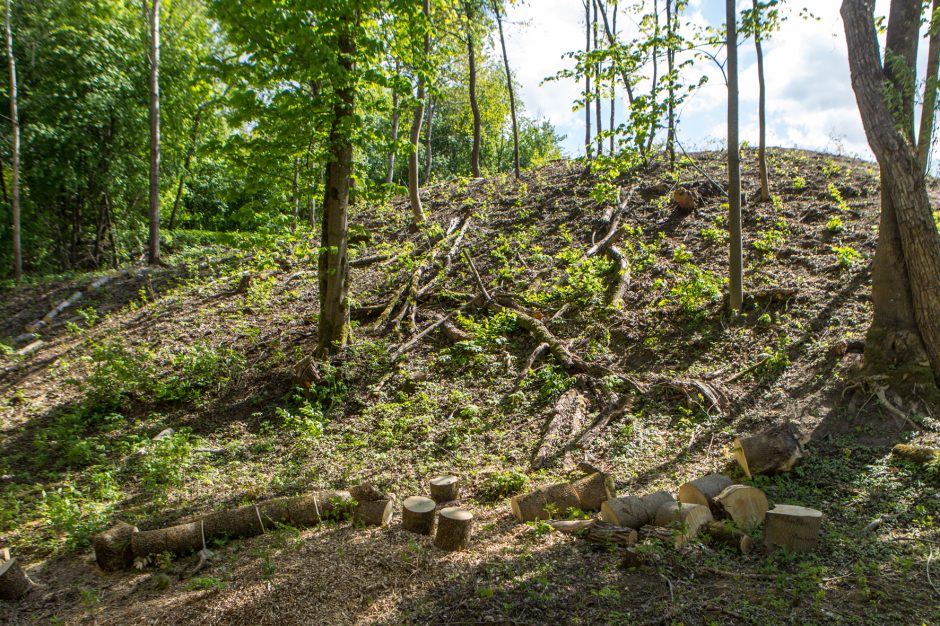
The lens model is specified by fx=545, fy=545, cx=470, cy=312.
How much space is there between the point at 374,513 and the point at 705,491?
118 inches

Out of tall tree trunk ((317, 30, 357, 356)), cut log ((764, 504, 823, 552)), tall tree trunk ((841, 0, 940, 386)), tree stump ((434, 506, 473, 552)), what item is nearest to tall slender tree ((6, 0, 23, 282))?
tall tree trunk ((317, 30, 357, 356))

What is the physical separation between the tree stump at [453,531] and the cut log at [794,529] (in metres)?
2.31

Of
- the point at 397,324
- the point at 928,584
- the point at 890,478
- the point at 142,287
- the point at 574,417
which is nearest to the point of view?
the point at 928,584

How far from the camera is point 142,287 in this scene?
14.5 meters

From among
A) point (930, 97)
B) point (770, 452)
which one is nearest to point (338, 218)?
point (770, 452)

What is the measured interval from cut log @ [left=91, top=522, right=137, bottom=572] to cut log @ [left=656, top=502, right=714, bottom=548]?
4642 millimetres

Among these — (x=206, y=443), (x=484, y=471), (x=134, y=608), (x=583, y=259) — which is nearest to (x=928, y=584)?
(x=484, y=471)

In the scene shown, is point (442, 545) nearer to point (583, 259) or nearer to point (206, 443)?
point (206, 443)

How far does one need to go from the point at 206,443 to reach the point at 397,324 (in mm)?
4046

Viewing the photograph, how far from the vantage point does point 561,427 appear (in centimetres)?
714

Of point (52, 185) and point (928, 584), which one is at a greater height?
point (52, 185)

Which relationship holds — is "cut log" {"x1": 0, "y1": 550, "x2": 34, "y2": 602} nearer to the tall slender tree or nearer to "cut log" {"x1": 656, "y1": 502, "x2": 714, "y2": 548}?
"cut log" {"x1": 656, "y1": 502, "x2": 714, "y2": 548}

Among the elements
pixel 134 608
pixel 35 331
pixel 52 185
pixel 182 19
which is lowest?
pixel 134 608

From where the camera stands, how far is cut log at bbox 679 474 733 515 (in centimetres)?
468
